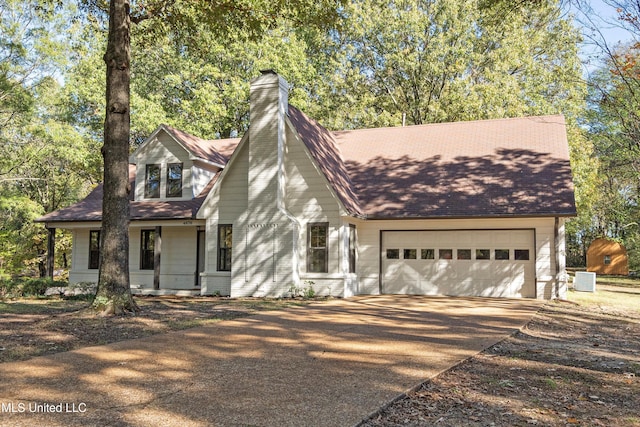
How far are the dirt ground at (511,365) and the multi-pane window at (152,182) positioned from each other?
8744 mm

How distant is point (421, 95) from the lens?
3122cm

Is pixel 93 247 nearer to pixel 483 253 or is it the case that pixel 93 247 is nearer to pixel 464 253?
pixel 464 253

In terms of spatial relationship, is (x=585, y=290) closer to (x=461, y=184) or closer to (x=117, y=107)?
(x=461, y=184)

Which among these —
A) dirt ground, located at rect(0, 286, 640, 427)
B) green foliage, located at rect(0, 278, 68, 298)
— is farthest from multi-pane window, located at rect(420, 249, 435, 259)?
green foliage, located at rect(0, 278, 68, 298)

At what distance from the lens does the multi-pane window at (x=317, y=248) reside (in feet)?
58.3

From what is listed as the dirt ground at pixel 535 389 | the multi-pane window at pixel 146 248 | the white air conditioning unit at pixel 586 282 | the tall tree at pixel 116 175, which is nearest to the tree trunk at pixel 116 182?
the tall tree at pixel 116 175

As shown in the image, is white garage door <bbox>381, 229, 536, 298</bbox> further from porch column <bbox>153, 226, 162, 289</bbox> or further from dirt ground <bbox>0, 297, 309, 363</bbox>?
porch column <bbox>153, 226, 162, 289</bbox>

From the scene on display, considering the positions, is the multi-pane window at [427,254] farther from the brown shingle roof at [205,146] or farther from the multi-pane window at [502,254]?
the brown shingle roof at [205,146]

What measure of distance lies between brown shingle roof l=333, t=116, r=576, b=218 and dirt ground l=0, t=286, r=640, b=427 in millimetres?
4953

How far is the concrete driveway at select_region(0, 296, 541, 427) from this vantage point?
4.76 metres

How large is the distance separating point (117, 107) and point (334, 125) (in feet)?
68.7

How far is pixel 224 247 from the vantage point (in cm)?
1889

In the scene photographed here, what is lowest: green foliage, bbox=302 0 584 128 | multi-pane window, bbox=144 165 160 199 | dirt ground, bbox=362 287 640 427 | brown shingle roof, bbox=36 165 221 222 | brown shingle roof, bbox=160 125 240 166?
dirt ground, bbox=362 287 640 427

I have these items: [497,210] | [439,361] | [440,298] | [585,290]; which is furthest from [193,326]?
[585,290]
